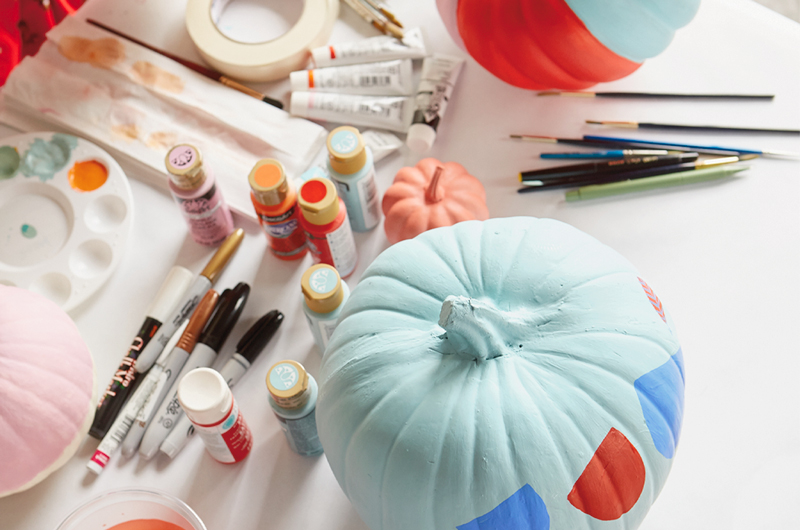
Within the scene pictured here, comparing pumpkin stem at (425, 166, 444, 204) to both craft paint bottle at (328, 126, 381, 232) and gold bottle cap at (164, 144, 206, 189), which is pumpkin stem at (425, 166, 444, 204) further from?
gold bottle cap at (164, 144, 206, 189)

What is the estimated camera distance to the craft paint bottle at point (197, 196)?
79 centimetres

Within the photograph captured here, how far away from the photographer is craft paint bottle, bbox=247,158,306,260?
79 centimetres

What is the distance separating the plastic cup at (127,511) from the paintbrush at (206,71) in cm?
60

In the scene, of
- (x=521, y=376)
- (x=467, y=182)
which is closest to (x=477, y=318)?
(x=521, y=376)

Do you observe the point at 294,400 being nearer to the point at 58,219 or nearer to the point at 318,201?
the point at 318,201

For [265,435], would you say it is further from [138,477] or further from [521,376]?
[521,376]

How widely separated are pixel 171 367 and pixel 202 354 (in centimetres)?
4

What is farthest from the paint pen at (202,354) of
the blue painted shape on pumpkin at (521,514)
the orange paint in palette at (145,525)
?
the blue painted shape on pumpkin at (521,514)

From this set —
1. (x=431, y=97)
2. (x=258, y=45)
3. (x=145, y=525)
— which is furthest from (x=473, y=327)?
(x=258, y=45)

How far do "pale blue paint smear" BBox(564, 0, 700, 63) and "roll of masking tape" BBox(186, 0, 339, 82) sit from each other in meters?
0.42

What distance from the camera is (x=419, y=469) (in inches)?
20.2

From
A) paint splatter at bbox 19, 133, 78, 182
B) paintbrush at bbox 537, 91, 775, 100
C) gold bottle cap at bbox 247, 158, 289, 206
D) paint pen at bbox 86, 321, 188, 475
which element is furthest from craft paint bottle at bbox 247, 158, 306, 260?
paintbrush at bbox 537, 91, 775, 100

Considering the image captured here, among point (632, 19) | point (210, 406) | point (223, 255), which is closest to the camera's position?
point (210, 406)

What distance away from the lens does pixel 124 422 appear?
776mm
